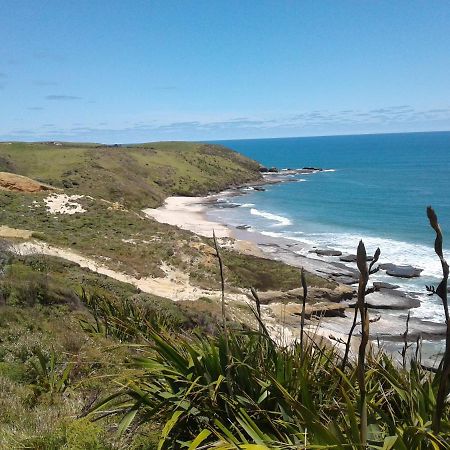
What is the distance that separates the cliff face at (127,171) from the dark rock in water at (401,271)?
31247 mm

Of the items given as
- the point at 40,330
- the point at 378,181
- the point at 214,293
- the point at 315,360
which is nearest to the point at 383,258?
Answer: the point at 214,293

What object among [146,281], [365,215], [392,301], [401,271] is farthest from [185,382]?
[365,215]

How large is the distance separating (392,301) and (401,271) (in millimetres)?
6562

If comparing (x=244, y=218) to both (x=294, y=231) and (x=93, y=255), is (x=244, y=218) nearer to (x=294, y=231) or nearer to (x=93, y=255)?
(x=294, y=231)

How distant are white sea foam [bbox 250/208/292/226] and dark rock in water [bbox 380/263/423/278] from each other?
67.8 ft

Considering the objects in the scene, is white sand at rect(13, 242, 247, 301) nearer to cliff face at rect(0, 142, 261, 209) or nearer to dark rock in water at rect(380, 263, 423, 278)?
dark rock in water at rect(380, 263, 423, 278)

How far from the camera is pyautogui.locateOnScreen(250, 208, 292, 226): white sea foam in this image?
55947 mm

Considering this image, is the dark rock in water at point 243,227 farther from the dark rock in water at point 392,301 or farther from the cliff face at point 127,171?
the dark rock in water at point 392,301

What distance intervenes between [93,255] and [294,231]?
28278mm

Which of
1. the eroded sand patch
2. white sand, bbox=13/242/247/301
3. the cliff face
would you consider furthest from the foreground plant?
the cliff face

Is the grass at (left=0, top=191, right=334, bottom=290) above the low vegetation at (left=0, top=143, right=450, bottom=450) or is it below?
below

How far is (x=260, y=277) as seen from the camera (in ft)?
102

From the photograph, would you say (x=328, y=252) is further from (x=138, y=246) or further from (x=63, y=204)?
(x=63, y=204)

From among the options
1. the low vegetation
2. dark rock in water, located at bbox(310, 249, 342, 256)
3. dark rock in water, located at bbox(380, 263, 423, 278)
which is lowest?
dark rock in water, located at bbox(380, 263, 423, 278)
